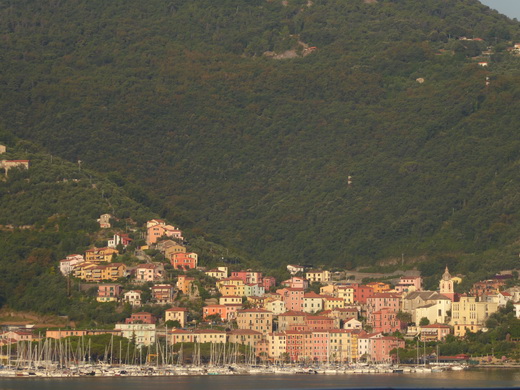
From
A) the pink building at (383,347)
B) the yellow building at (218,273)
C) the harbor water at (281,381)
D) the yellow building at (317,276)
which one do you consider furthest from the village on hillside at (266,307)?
the harbor water at (281,381)

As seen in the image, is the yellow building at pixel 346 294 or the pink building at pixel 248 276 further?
the yellow building at pixel 346 294

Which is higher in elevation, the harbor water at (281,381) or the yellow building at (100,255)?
the yellow building at (100,255)

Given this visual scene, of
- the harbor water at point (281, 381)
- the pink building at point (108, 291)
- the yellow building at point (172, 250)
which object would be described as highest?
the yellow building at point (172, 250)

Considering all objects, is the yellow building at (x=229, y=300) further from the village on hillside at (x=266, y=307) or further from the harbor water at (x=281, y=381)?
the harbor water at (x=281, y=381)

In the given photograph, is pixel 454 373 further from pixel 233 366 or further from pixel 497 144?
pixel 497 144

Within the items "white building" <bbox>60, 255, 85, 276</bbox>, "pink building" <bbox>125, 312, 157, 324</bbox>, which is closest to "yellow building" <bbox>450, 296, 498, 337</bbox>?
"pink building" <bbox>125, 312, 157, 324</bbox>

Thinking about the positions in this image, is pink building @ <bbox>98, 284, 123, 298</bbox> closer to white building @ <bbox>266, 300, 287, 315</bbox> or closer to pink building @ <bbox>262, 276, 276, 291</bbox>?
white building @ <bbox>266, 300, 287, 315</bbox>

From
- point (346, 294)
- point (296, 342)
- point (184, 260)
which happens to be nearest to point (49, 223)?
point (184, 260)
